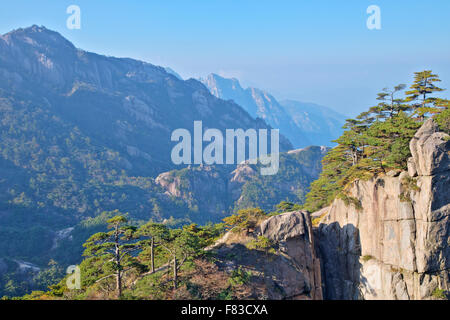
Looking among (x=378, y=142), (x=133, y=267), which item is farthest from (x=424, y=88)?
(x=133, y=267)

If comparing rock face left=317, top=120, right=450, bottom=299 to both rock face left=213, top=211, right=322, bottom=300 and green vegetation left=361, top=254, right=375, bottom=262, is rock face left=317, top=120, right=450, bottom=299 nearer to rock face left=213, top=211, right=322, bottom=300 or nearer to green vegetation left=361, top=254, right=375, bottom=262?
green vegetation left=361, top=254, right=375, bottom=262

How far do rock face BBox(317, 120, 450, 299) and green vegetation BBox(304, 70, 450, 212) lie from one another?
127cm

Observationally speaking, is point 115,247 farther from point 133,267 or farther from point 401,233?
point 401,233

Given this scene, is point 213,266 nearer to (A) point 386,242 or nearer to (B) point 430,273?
(A) point 386,242

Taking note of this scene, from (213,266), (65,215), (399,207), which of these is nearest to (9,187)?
(65,215)

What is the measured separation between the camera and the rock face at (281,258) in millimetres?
30406

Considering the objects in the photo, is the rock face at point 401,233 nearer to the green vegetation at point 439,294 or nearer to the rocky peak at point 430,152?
the rocky peak at point 430,152

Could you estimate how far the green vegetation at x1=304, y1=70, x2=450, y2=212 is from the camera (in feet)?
108

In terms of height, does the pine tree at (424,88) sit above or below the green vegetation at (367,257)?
above

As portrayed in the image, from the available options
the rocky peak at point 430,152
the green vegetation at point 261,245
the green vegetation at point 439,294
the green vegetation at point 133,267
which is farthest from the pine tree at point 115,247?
the green vegetation at point 439,294

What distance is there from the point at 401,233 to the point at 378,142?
8.94 meters

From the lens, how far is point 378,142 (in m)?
34.3

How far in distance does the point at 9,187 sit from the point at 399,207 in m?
165

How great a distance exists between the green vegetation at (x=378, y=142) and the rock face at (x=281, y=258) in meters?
6.00
